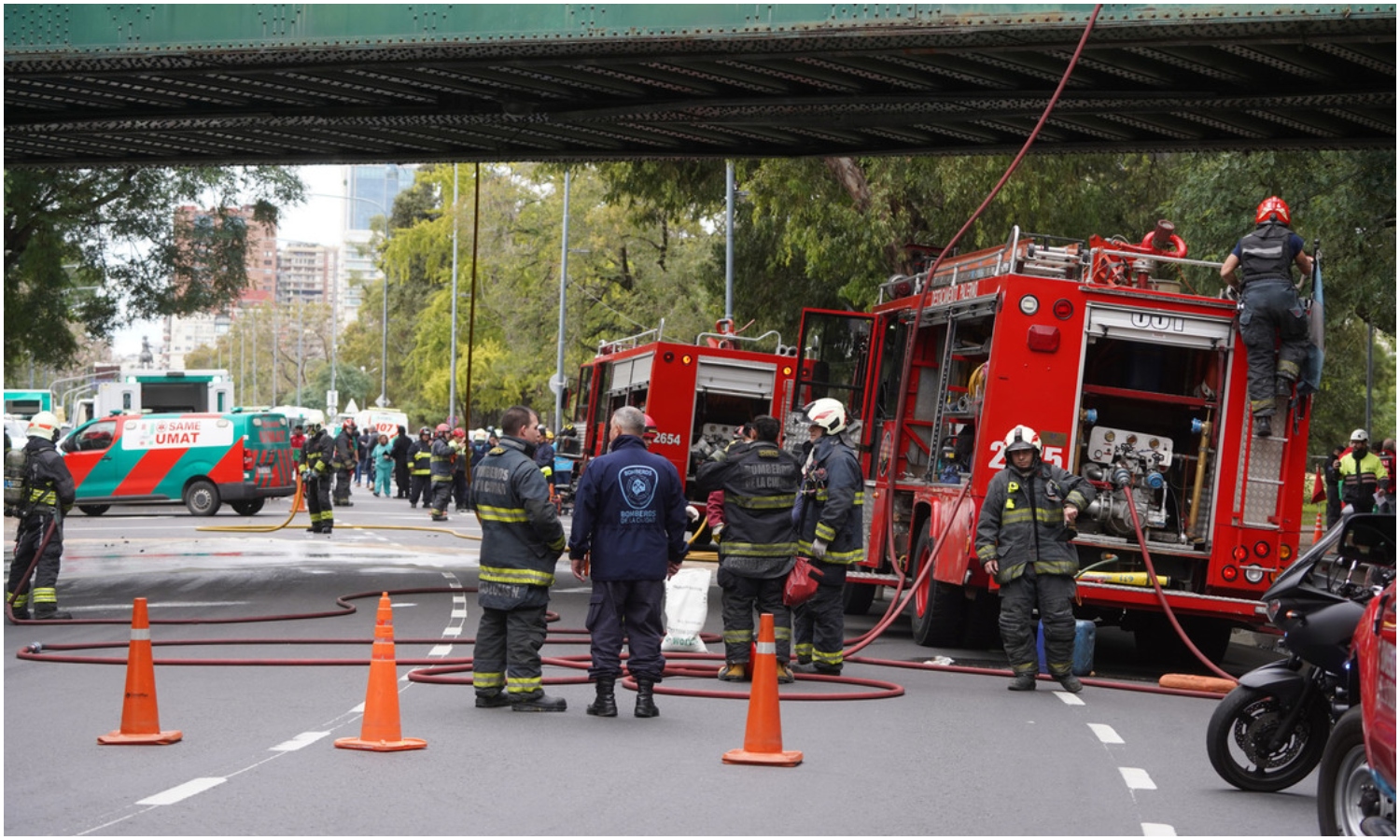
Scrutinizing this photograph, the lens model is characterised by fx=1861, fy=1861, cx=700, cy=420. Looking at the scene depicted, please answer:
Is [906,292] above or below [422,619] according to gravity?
above

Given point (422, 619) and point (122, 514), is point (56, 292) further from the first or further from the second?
point (422, 619)

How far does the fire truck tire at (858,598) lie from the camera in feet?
55.7

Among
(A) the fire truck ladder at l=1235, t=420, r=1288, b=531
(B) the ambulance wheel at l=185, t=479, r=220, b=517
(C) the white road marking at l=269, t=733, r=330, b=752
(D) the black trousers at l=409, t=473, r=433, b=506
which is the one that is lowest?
(D) the black trousers at l=409, t=473, r=433, b=506

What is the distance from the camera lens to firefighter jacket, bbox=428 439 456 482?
34.4m

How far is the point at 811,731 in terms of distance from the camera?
9805mm

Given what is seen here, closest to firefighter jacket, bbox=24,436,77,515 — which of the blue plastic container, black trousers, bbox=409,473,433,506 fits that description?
the blue plastic container

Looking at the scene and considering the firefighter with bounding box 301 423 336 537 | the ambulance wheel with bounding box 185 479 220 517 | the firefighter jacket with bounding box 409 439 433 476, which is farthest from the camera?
the firefighter jacket with bounding box 409 439 433 476

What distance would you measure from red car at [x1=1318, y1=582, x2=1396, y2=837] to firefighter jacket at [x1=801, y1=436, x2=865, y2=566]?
5.52 meters

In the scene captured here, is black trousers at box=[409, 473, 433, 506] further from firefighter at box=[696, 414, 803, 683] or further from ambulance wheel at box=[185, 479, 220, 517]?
firefighter at box=[696, 414, 803, 683]

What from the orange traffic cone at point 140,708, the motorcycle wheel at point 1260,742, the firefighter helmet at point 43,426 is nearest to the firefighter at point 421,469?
the firefighter helmet at point 43,426

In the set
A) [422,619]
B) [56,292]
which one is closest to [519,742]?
[422,619]

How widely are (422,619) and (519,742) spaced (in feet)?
22.4

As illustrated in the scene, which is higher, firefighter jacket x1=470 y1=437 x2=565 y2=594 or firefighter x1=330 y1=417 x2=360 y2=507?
firefighter jacket x1=470 y1=437 x2=565 y2=594

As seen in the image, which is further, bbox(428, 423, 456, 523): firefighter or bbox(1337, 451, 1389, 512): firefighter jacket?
bbox(428, 423, 456, 523): firefighter
